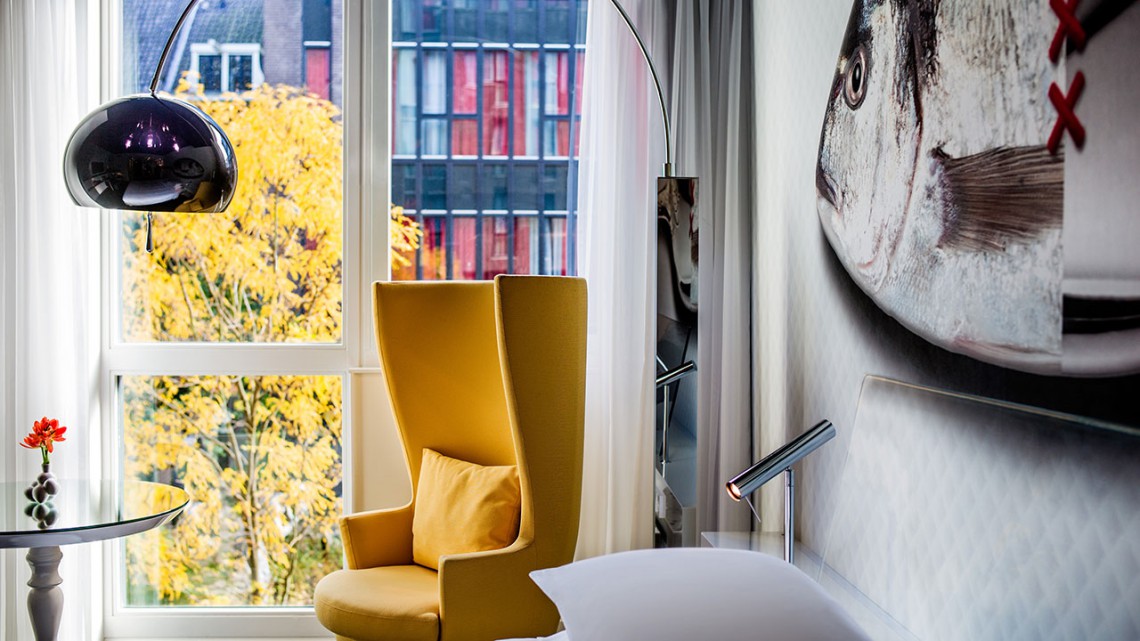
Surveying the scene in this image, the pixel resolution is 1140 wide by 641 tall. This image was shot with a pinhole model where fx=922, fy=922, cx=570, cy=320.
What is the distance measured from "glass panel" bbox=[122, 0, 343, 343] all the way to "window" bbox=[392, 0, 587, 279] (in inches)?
11.8

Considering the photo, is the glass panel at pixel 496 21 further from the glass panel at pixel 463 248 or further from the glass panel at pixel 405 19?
the glass panel at pixel 463 248

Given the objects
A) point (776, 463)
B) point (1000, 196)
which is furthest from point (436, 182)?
point (1000, 196)

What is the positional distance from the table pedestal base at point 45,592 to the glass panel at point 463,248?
5.26 feet

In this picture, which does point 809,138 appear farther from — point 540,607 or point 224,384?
point 224,384

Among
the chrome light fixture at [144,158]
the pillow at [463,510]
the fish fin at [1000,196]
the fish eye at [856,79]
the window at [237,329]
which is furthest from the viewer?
the window at [237,329]

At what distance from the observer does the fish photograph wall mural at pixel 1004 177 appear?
1263mm

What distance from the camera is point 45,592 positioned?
265 cm

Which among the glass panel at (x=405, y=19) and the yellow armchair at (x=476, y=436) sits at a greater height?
the glass panel at (x=405, y=19)

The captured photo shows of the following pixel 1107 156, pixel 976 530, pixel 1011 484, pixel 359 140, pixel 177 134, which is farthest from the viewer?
pixel 359 140

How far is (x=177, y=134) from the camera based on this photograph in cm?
183

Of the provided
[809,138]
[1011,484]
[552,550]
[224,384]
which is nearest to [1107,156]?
[1011,484]

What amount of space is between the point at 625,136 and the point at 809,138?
920mm

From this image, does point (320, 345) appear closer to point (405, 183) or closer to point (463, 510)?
point (405, 183)

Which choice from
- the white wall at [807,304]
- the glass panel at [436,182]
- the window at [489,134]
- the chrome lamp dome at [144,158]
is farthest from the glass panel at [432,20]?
the chrome lamp dome at [144,158]
